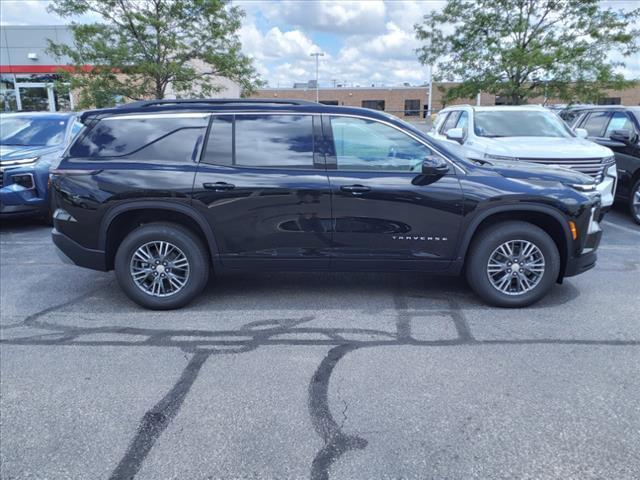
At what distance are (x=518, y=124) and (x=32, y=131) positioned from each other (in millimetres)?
8539

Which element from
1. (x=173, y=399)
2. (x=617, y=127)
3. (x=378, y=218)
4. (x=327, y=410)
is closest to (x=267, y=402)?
(x=327, y=410)

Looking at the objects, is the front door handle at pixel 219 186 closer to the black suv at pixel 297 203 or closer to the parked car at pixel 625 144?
the black suv at pixel 297 203

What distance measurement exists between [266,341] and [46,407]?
158 cm

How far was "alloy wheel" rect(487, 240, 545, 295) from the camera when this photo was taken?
458 cm

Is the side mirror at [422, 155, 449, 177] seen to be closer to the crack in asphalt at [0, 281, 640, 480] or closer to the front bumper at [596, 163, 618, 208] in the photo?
the crack in asphalt at [0, 281, 640, 480]

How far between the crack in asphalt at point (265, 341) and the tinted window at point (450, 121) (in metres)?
5.86

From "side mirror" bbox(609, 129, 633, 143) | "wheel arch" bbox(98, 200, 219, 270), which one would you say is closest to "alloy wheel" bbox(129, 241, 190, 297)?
"wheel arch" bbox(98, 200, 219, 270)

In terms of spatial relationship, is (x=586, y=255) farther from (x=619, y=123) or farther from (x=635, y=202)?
(x=619, y=123)

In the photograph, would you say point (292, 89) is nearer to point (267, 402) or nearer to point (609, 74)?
point (609, 74)

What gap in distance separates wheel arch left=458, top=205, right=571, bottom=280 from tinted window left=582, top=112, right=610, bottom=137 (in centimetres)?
625

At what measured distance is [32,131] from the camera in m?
8.95

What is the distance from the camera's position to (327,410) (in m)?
3.06

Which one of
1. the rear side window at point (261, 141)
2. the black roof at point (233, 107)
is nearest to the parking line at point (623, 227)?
the black roof at point (233, 107)

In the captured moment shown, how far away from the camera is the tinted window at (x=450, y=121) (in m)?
9.84
